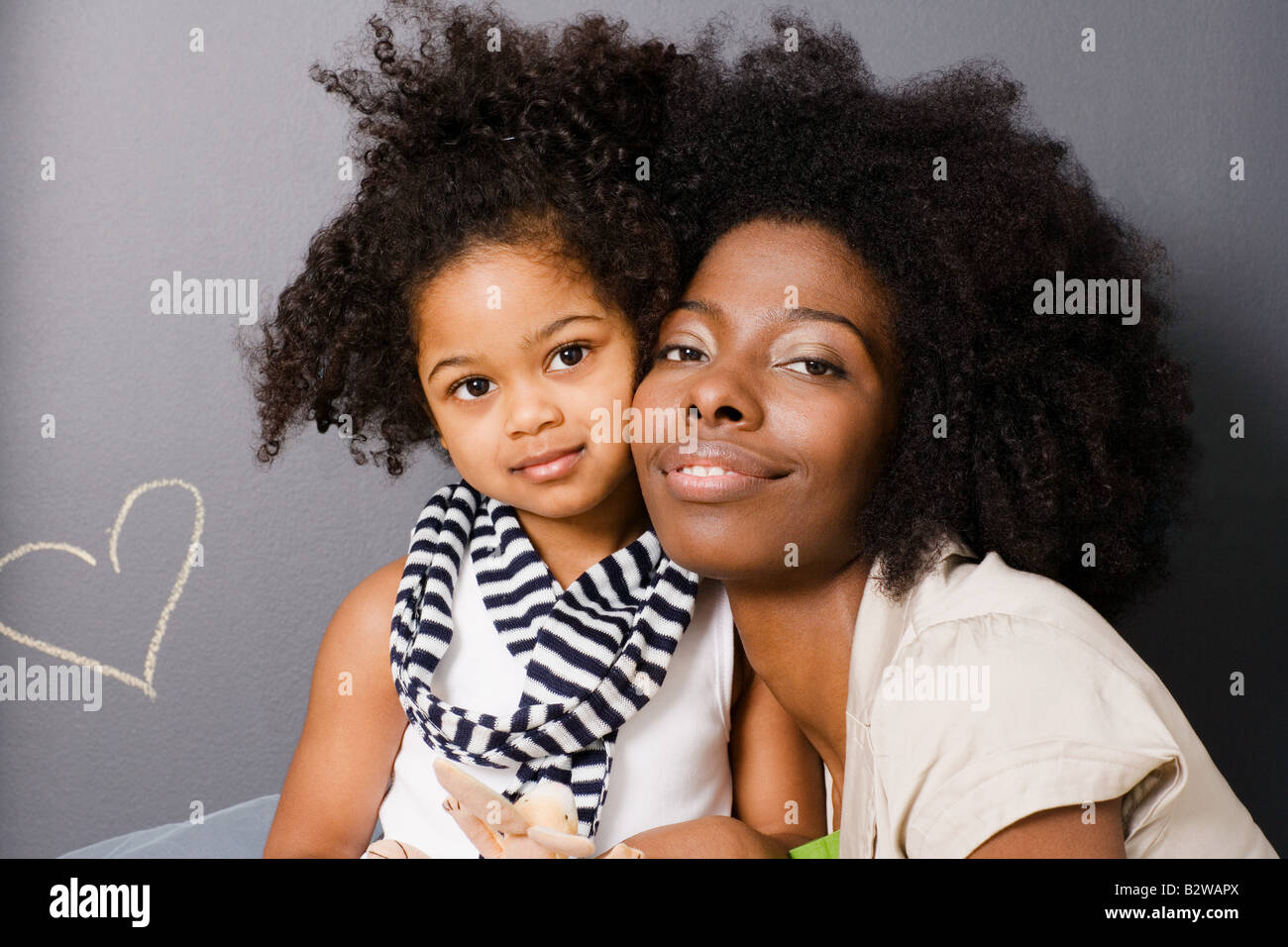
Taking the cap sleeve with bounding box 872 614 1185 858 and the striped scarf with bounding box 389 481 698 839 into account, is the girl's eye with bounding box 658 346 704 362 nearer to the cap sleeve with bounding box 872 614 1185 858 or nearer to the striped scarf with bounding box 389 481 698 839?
the striped scarf with bounding box 389 481 698 839

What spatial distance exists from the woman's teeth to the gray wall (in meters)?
0.80

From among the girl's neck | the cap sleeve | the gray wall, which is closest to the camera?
the cap sleeve

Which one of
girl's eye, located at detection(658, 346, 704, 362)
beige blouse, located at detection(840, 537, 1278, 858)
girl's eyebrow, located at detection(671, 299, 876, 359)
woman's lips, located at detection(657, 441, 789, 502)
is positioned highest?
girl's eyebrow, located at detection(671, 299, 876, 359)

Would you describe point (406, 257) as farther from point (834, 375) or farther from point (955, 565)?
point (955, 565)

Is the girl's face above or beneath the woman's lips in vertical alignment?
above

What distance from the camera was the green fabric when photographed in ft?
4.28

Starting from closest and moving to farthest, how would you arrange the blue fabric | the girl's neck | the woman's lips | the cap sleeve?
the cap sleeve < the woman's lips < the girl's neck < the blue fabric

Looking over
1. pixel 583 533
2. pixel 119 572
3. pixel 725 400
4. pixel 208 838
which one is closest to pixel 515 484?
pixel 583 533

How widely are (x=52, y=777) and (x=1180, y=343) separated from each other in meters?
1.81

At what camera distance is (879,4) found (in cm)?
175

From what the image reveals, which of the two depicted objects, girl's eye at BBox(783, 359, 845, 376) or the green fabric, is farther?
the green fabric

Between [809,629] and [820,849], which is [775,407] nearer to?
[809,629]

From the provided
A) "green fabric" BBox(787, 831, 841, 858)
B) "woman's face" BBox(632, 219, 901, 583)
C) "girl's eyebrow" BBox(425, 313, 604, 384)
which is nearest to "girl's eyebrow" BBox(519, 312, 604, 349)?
"girl's eyebrow" BBox(425, 313, 604, 384)
